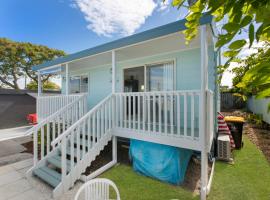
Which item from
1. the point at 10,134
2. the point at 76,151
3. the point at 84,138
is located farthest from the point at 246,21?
the point at 10,134

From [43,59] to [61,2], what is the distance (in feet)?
38.6

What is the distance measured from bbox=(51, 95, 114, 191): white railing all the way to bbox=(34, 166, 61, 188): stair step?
A: 25 cm

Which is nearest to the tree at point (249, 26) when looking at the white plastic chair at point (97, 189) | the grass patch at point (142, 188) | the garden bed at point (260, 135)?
the white plastic chair at point (97, 189)

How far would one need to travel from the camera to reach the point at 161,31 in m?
3.80

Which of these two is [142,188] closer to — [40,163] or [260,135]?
[40,163]

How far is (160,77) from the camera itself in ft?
18.6

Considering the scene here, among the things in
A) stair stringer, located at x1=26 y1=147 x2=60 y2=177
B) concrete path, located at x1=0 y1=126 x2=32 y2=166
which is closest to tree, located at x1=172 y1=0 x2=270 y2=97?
stair stringer, located at x1=26 y1=147 x2=60 y2=177

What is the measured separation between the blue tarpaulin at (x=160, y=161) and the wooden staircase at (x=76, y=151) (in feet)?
3.17

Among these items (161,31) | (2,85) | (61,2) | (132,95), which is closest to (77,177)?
(132,95)

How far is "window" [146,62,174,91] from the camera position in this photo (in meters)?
5.50

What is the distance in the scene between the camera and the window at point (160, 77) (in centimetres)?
550

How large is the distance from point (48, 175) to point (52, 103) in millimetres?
3536

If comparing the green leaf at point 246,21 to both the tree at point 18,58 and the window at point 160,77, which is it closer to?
the window at point 160,77

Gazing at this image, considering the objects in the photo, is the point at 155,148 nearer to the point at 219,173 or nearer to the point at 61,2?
the point at 219,173
